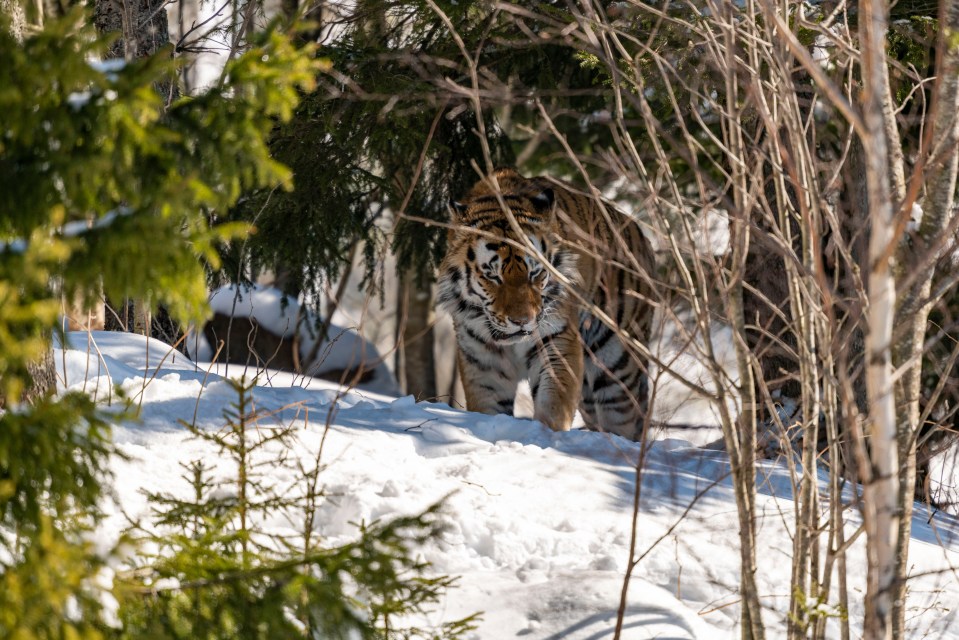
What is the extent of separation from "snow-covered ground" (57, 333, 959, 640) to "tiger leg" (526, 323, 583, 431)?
0.75m

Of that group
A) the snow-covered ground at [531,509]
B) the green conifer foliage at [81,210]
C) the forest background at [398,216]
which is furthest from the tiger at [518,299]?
the green conifer foliage at [81,210]

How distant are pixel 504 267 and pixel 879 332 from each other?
392 cm

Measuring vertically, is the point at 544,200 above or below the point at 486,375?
above

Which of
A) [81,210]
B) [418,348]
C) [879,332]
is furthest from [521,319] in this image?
[418,348]

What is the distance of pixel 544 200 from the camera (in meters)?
6.26

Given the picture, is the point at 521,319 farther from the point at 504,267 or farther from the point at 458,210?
the point at 458,210

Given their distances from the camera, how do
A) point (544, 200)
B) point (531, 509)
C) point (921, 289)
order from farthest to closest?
point (544, 200), point (531, 509), point (921, 289)

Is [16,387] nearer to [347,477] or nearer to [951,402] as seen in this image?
[347,477]

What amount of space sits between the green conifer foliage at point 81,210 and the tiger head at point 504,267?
3.75 metres

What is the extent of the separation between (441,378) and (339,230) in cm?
1200

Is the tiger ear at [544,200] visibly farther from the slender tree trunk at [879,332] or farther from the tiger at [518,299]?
the slender tree trunk at [879,332]

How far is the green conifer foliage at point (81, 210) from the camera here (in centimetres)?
180

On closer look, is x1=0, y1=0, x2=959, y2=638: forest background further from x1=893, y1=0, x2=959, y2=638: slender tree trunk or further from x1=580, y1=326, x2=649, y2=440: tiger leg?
x1=580, y1=326, x2=649, y2=440: tiger leg

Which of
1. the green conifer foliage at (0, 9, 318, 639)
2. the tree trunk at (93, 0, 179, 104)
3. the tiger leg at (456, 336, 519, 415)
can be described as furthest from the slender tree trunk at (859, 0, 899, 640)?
the tree trunk at (93, 0, 179, 104)
